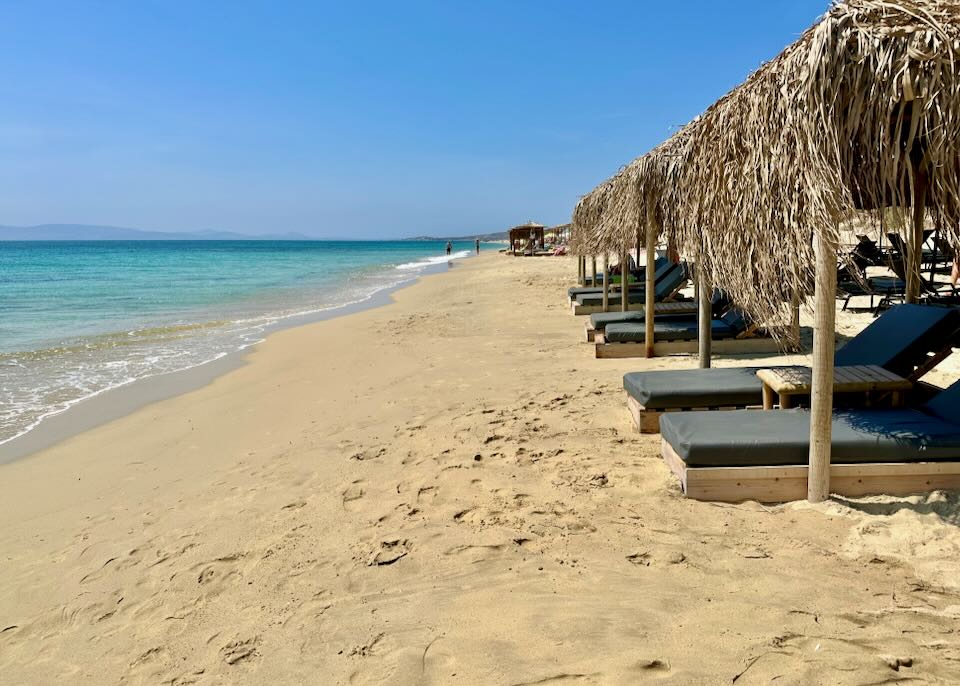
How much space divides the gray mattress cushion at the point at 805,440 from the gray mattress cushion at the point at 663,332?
11.7ft

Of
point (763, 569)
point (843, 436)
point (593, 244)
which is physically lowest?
point (763, 569)

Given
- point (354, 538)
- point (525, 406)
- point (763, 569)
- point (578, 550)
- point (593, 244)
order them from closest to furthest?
point (763, 569)
point (578, 550)
point (354, 538)
point (525, 406)
point (593, 244)

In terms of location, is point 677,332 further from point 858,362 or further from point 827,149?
point 827,149

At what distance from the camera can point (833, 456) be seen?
3137mm

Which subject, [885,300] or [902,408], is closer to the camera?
[902,408]

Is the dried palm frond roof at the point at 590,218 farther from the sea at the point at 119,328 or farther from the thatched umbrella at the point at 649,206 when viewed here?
the sea at the point at 119,328

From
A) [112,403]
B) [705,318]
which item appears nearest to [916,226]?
[705,318]

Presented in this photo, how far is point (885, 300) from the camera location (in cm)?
870

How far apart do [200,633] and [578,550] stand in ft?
5.22

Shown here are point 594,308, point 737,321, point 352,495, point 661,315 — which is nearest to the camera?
point 352,495

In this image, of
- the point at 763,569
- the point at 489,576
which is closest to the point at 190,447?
the point at 489,576

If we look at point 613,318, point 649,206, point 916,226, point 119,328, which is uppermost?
point 649,206

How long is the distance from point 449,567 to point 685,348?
5.00 metres

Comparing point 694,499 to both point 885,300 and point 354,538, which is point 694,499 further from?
point 885,300
